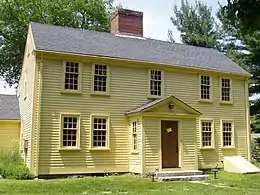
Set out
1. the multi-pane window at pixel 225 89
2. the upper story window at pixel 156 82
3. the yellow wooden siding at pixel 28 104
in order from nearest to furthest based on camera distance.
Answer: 1. the yellow wooden siding at pixel 28 104
2. the upper story window at pixel 156 82
3. the multi-pane window at pixel 225 89

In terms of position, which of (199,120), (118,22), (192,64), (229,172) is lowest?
(229,172)

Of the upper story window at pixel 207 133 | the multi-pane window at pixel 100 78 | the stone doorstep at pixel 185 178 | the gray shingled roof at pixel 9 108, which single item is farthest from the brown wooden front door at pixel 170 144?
the gray shingled roof at pixel 9 108

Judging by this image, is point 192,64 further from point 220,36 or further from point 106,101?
point 220,36

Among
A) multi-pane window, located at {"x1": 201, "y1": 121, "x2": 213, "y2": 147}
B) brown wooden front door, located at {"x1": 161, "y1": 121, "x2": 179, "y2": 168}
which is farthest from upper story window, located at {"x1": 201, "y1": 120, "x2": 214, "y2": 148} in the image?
brown wooden front door, located at {"x1": 161, "y1": 121, "x2": 179, "y2": 168}

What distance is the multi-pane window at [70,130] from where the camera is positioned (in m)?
14.7

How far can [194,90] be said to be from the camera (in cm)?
1791

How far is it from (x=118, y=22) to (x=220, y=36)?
690 inches

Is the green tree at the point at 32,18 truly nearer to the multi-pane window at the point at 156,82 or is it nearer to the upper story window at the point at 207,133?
the multi-pane window at the point at 156,82

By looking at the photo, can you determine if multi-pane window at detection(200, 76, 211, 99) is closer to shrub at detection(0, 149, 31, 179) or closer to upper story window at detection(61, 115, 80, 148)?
upper story window at detection(61, 115, 80, 148)

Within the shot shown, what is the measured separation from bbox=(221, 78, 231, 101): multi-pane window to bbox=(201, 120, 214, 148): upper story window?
1.78 m

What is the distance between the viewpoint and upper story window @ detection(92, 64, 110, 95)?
15625mm

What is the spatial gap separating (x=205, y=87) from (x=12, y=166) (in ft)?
34.1

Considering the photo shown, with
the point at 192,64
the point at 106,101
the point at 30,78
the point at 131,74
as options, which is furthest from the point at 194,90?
the point at 30,78

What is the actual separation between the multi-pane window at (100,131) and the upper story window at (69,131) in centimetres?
86
